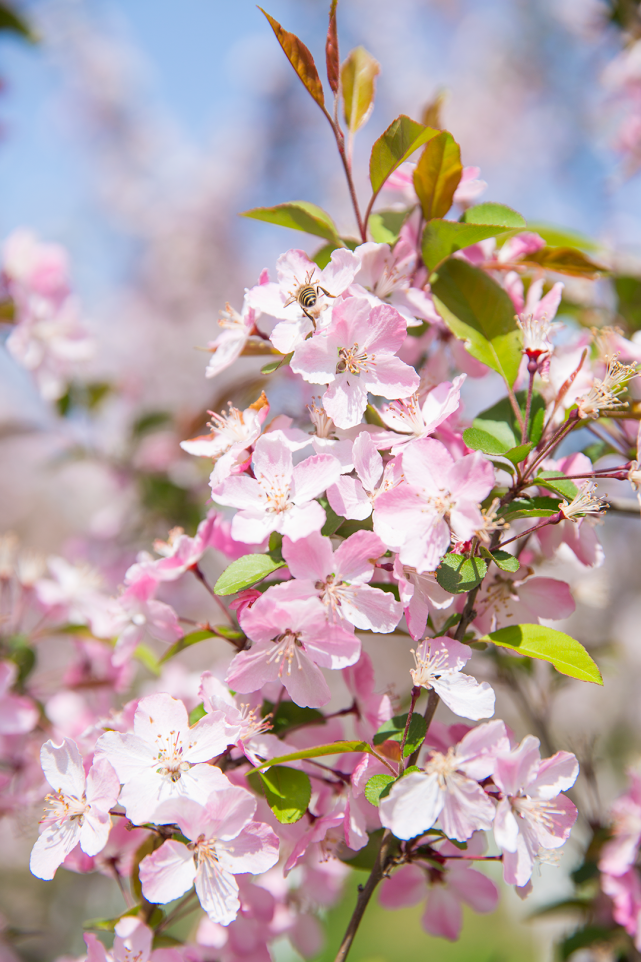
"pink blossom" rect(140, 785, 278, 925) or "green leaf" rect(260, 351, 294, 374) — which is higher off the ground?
"green leaf" rect(260, 351, 294, 374)

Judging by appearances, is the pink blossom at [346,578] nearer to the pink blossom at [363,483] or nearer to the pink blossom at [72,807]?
the pink blossom at [363,483]

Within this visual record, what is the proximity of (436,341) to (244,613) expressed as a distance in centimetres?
A: 57

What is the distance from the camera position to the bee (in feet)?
2.57

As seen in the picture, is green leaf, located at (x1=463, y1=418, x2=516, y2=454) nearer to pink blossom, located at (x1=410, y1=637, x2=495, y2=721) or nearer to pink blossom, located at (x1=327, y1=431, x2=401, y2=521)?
pink blossom, located at (x1=327, y1=431, x2=401, y2=521)

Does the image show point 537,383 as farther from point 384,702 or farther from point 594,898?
point 594,898

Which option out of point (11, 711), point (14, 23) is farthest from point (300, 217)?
point (14, 23)

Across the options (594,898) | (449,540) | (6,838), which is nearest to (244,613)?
(449,540)

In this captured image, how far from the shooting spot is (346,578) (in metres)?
0.68

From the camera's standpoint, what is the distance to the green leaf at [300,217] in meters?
0.87

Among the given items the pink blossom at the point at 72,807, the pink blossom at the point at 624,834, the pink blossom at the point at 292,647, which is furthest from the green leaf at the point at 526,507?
the pink blossom at the point at 624,834

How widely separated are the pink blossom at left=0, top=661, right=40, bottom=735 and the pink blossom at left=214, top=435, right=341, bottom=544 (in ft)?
2.32

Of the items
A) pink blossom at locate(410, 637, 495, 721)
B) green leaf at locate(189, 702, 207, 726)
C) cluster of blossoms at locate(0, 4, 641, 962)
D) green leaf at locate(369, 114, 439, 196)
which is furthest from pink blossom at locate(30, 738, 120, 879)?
green leaf at locate(369, 114, 439, 196)

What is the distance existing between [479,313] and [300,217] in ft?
0.90

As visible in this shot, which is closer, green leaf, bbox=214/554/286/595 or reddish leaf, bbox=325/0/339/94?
green leaf, bbox=214/554/286/595
